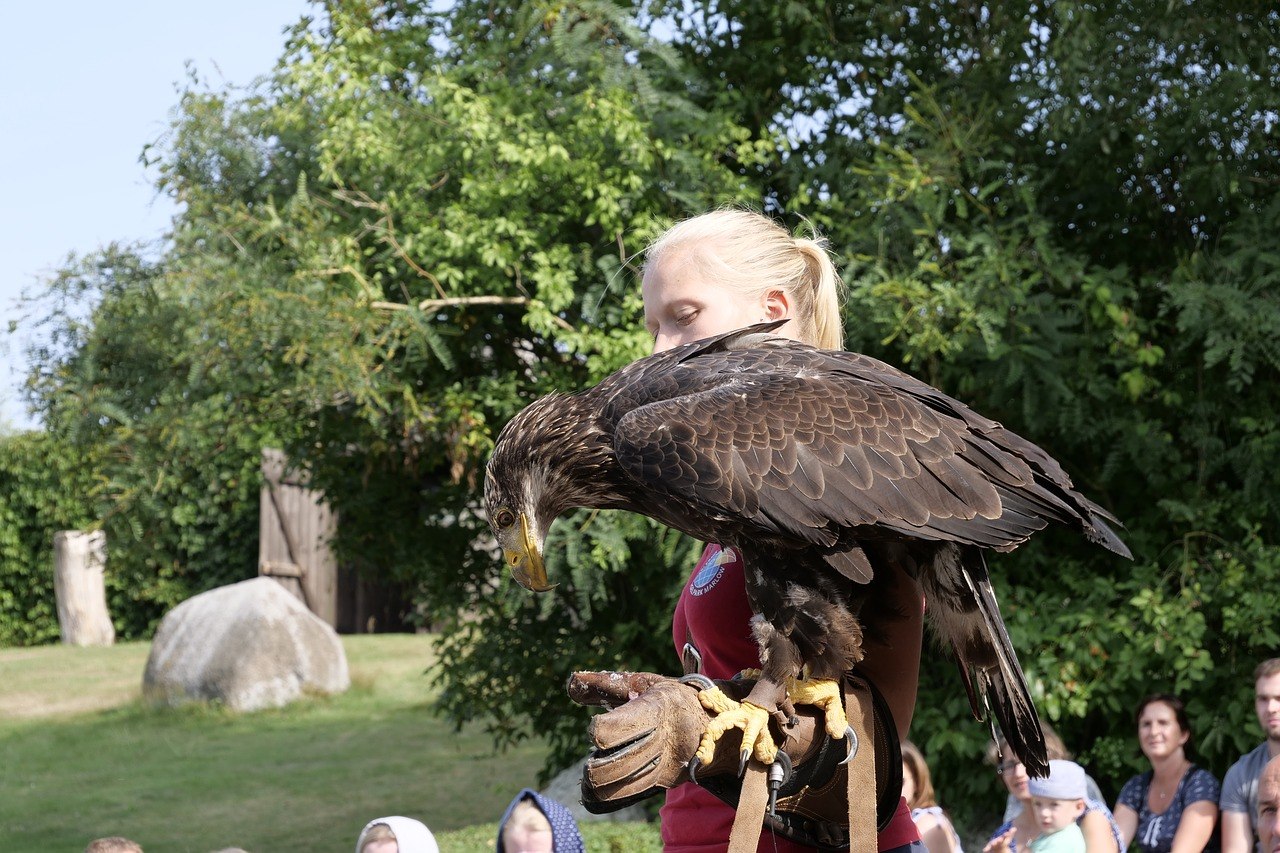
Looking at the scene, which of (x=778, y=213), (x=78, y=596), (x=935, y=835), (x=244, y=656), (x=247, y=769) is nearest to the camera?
(x=935, y=835)

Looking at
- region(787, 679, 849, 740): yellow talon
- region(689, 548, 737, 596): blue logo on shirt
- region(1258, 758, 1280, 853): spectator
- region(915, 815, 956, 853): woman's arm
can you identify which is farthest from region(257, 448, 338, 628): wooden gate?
region(787, 679, 849, 740): yellow talon

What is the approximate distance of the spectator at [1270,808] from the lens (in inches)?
169

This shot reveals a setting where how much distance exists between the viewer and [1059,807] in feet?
15.0

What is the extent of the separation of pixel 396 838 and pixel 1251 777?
118 inches

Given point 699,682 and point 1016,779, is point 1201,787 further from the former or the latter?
point 699,682

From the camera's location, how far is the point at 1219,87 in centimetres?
543

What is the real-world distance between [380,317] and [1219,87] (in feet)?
11.9

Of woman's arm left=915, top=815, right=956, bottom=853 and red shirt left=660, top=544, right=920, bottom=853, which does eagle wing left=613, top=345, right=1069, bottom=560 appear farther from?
woman's arm left=915, top=815, right=956, bottom=853

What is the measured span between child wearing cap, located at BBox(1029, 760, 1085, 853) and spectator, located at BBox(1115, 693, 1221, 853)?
0.60m

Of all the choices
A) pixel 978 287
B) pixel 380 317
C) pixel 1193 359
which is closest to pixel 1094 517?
pixel 978 287

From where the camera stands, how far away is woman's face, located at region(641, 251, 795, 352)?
2414 millimetres

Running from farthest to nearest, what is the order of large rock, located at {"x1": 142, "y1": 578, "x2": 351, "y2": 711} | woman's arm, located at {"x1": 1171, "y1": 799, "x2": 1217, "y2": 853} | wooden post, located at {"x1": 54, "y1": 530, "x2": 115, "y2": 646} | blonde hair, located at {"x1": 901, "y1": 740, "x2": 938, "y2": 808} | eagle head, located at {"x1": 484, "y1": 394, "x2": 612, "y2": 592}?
wooden post, located at {"x1": 54, "y1": 530, "x2": 115, "y2": 646}, large rock, located at {"x1": 142, "y1": 578, "x2": 351, "y2": 711}, woman's arm, located at {"x1": 1171, "y1": 799, "x2": 1217, "y2": 853}, blonde hair, located at {"x1": 901, "y1": 740, "x2": 938, "y2": 808}, eagle head, located at {"x1": 484, "y1": 394, "x2": 612, "y2": 592}

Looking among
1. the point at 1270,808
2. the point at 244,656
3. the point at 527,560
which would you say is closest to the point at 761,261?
the point at 527,560

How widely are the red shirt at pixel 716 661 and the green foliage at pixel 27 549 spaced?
15.4 m
